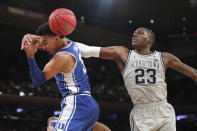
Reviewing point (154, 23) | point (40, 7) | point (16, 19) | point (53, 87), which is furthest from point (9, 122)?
point (154, 23)

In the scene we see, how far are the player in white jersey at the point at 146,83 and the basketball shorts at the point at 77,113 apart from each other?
1.00 metres

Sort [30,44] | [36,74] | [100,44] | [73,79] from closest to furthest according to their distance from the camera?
1. [36,74]
2. [30,44]
3. [73,79]
4. [100,44]

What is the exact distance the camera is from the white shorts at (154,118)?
4359mm

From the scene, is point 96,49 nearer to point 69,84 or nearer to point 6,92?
point 69,84

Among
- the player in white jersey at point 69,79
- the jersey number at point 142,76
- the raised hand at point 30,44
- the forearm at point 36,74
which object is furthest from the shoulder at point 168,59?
the forearm at point 36,74

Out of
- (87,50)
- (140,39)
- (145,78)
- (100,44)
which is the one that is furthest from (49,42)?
(100,44)

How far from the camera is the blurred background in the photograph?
12.7 m

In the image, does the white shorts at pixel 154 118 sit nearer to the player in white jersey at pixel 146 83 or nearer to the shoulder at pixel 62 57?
the player in white jersey at pixel 146 83

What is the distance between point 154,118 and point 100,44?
35.6ft

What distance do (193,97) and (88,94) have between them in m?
13.0

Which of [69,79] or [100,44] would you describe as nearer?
[69,79]

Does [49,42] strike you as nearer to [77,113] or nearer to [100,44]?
[77,113]

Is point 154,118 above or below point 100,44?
below

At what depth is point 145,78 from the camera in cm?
449
